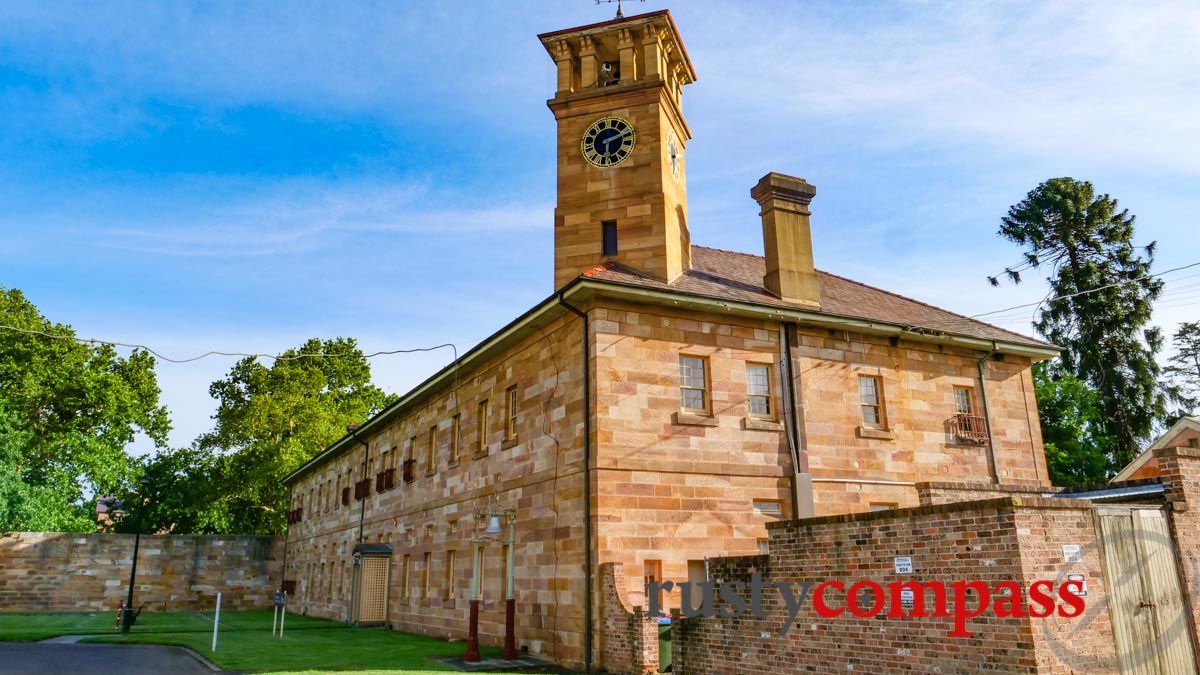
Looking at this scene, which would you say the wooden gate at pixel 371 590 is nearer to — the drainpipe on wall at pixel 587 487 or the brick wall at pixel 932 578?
the drainpipe on wall at pixel 587 487

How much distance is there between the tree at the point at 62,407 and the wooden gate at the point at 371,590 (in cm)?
2111

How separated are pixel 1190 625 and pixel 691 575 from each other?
7.94 meters

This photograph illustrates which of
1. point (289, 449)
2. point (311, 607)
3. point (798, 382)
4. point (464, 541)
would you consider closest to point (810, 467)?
point (798, 382)

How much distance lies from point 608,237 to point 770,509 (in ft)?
25.4

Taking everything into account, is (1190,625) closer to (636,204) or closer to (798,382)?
(798,382)

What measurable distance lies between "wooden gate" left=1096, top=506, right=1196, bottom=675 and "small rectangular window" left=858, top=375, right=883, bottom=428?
8.43m

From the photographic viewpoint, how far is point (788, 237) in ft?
63.4

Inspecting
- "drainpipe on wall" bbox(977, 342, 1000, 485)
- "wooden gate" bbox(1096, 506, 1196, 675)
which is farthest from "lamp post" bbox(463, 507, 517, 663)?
"drainpipe on wall" bbox(977, 342, 1000, 485)

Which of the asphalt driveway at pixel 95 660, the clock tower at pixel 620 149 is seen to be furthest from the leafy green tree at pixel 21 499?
the clock tower at pixel 620 149

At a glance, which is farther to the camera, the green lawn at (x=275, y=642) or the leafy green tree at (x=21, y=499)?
the leafy green tree at (x=21, y=499)

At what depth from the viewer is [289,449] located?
46.3 meters

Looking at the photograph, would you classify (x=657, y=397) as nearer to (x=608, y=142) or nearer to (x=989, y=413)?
(x=608, y=142)

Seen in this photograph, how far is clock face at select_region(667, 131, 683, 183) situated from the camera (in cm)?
2105

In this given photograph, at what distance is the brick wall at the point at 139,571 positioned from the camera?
35.7 meters
